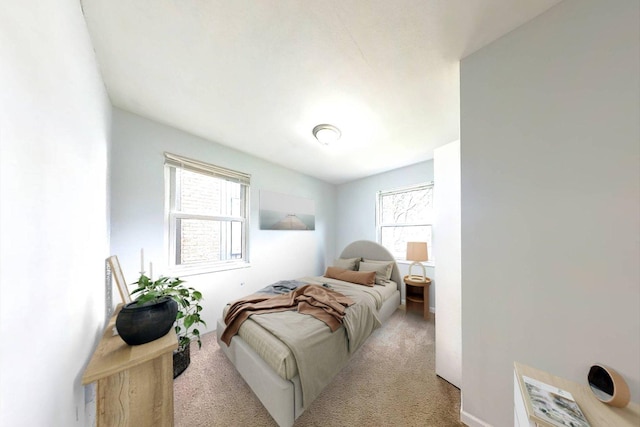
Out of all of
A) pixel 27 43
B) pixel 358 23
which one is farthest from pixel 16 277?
pixel 358 23

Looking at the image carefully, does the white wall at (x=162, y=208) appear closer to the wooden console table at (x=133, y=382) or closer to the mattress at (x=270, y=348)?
the mattress at (x=270, y=348)

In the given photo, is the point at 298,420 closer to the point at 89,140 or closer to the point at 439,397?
the point at 439,397

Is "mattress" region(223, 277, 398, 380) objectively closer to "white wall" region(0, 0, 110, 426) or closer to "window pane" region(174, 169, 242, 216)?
"white wall" region(0, 0, 110, 426)

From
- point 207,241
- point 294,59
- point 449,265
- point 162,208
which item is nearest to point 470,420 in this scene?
point 449,265

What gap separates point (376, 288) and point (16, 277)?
2.92 meters

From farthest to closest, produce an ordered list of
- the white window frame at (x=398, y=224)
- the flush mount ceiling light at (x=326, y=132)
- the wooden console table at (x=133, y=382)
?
the white window frame at (x=398, y=224) → the flush mount ceiling light at (x=326, y=132) → the wooden console table at (x=133, y=382)

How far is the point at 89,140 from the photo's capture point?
3.70 ft

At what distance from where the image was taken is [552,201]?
1.03 metres

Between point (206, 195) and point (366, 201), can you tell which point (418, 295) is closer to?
point (366, 201)

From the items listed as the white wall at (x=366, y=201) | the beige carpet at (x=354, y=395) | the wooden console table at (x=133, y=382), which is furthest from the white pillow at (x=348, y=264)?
the wooden console table at (x=133, y=382)

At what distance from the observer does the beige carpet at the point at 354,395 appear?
1.36m

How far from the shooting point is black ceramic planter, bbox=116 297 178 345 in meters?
0.96

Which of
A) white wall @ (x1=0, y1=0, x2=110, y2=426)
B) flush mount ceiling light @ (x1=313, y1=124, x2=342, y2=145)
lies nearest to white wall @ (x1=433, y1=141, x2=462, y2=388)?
flush mount ceiling light @ (x1=313, y1=124, x2=342, y2=145)

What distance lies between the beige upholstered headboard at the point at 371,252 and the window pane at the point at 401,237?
315 mm
